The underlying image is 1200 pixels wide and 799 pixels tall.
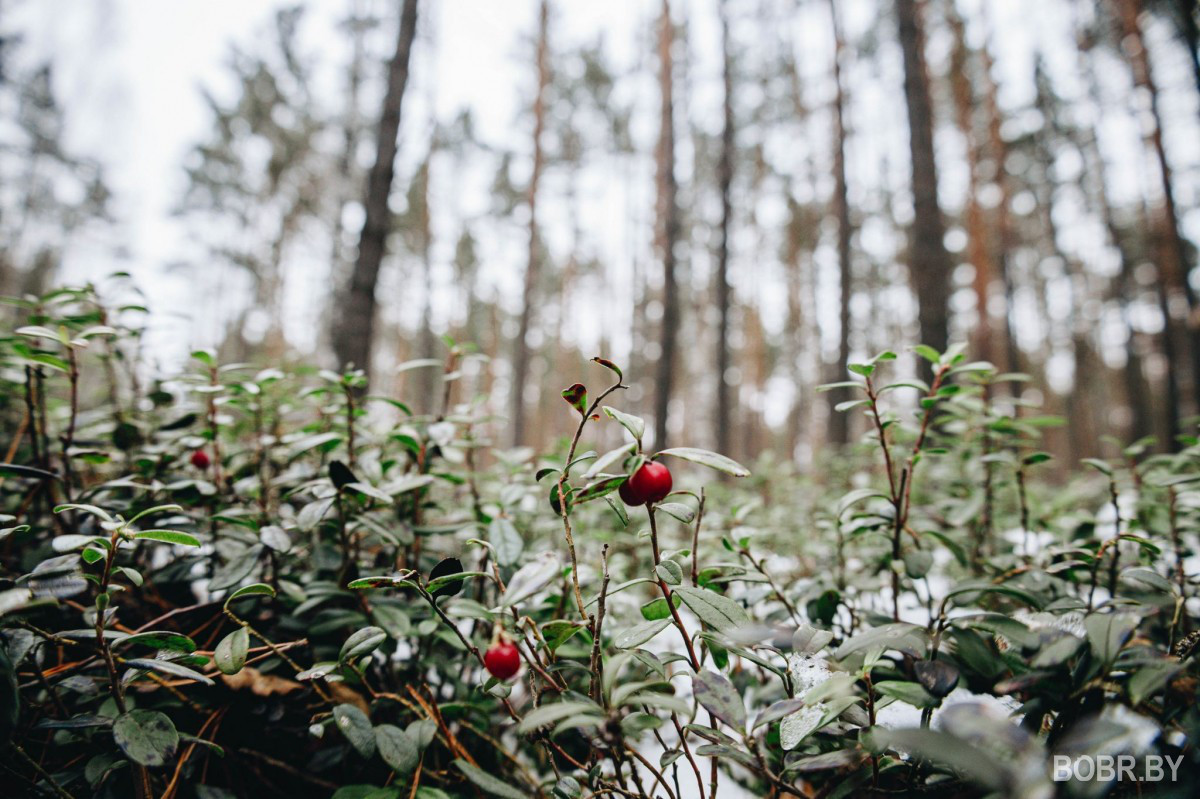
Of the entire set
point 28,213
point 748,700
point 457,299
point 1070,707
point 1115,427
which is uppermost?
point 28,213

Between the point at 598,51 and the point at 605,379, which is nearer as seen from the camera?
the point at 598,51

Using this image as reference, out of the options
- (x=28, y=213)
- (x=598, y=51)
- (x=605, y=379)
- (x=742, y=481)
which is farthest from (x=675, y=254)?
(x=28, y=213)

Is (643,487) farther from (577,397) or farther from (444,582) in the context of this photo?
(444,582)

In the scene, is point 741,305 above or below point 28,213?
below

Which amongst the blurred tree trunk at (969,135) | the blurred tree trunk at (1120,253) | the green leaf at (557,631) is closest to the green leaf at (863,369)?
the green leaf at (557,631)

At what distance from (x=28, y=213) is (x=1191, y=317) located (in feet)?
95.9

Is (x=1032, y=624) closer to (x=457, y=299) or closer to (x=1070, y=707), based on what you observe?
(x=1070, y=707)

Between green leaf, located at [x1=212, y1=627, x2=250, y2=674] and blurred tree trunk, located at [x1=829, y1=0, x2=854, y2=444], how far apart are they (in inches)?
281

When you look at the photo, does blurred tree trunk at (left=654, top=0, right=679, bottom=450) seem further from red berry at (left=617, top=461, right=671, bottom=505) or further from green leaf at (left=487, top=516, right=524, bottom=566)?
red berry at (left=617, top=461, right=671, bottom=505)

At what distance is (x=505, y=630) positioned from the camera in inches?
38.5

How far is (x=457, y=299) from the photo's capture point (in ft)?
52.3

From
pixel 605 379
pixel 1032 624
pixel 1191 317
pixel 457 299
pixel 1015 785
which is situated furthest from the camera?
pixel 605 379

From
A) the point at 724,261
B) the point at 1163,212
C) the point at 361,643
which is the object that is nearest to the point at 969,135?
the point at 1163,212

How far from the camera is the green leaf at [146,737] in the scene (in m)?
0.78
